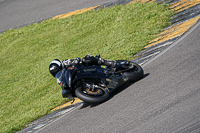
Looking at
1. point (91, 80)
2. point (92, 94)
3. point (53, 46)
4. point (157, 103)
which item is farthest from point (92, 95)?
point (53, 46)

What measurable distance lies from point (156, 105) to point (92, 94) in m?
1.53

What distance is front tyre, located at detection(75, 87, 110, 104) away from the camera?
5.94 meters

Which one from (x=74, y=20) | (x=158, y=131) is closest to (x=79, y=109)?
(x=158, y=131)

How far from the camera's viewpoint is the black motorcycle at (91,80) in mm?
6117

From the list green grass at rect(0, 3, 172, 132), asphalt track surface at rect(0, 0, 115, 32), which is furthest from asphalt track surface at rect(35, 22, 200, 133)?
asphalt track surface at rect(0, 0, 115, 32)

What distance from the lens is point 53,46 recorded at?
531 inches

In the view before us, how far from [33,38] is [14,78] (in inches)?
129

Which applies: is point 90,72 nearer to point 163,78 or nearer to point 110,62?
point 110,62

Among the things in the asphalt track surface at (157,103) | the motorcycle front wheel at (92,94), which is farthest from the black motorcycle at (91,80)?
the asphalt track surface at (157,103)

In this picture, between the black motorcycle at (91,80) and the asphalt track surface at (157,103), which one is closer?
the asphalt track surface at (157,103)

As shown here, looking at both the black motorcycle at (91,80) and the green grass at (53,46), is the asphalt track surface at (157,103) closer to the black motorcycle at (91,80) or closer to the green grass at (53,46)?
the black motorcycle at (91,80)

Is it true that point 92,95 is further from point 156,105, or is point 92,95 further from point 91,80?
point 156,105

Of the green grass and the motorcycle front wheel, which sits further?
the green grass

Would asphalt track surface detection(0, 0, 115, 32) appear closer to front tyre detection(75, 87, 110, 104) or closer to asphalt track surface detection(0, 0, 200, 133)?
asphalt track surface detection(0, 0, 200, 133)
